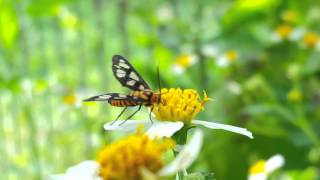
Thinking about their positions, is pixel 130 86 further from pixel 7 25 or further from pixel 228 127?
pixel 7 25

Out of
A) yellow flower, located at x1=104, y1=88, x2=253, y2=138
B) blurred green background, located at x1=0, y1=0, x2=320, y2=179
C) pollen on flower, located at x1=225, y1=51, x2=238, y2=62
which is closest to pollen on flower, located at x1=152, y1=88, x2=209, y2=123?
yellow flower, located at x1=104, y1=88, x2=253, y2=138

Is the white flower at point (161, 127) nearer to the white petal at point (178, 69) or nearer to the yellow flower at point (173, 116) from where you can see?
the yellow flower at point (173, 116)

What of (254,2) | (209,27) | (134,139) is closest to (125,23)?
(209,27)

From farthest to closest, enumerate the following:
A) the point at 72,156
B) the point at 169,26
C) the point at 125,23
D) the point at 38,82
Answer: the point at 125,23
the point at 72,156
the point at 169,26
the point at 38,82

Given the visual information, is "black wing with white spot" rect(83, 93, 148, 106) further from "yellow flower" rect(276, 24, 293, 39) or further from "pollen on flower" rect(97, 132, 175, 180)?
"yellow flower" rect(276, 24, 293, 39)

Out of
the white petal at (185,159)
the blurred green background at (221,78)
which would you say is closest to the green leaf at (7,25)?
the blurred green background at (221,78)

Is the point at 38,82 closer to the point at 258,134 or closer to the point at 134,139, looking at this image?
the point at 258,134
